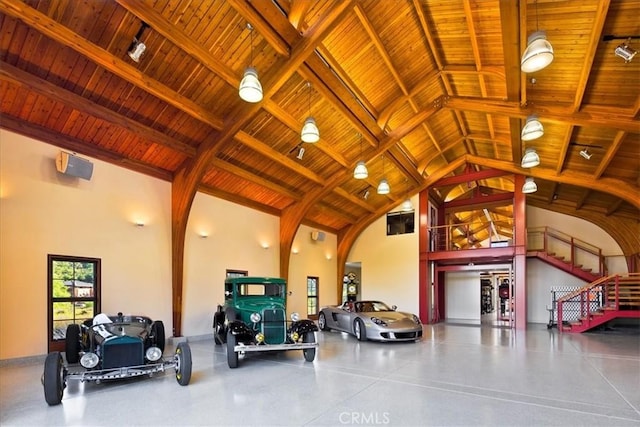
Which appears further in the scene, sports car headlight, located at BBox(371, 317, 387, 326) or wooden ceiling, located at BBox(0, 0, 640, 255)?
sports car headlight, located at BBox(371, 317, 387, 326)

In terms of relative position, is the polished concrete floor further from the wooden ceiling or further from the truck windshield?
the wooden ceiling

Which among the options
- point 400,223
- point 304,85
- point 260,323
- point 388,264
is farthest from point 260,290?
point 400,223

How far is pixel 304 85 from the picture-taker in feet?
24.9

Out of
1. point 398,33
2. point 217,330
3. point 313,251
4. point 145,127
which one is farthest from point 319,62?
point 313,251

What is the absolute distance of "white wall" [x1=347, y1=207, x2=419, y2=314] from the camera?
13.8m

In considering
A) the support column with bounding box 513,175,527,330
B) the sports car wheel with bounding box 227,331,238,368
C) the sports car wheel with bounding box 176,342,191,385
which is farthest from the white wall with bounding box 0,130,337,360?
the support column with bounding box 513,175,527,330

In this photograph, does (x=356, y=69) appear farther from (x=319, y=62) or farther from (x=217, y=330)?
(x=217, y=330)

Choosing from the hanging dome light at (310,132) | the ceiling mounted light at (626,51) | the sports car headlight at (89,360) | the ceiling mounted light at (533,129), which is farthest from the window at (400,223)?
the sports car headlight at (89,360)

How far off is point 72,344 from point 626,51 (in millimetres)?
9503

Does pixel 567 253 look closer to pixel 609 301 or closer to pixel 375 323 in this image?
pixel 609 301

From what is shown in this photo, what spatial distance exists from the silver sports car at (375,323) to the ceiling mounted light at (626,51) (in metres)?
6.27

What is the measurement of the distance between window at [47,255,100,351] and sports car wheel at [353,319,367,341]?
18.0 feet

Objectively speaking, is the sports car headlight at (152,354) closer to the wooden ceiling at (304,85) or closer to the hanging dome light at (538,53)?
the wooden ceiling at (304,85)

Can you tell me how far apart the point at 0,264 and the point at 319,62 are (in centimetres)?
629
